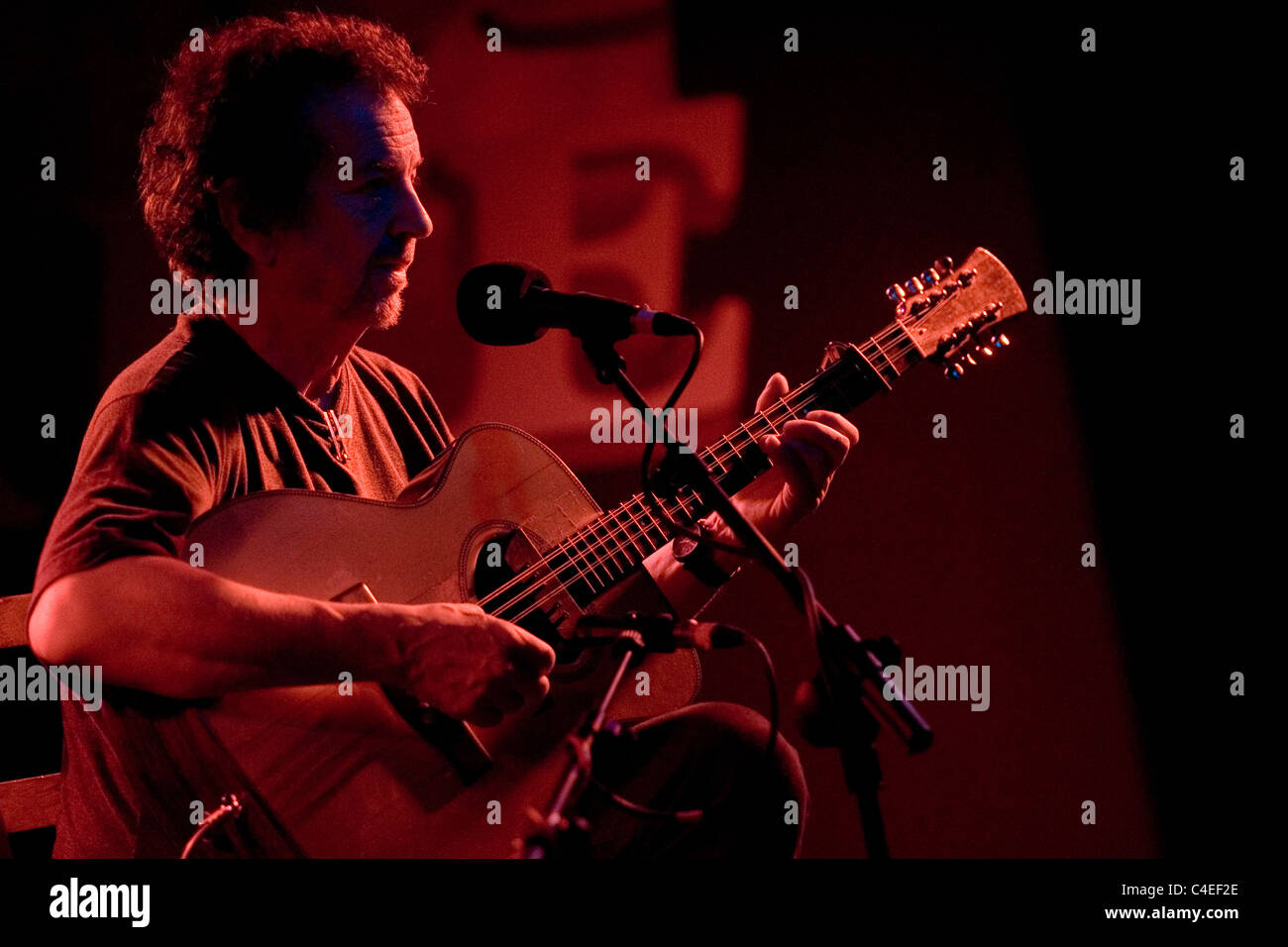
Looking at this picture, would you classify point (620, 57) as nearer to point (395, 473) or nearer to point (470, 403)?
point (470, 403)

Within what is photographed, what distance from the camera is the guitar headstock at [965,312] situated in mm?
2148

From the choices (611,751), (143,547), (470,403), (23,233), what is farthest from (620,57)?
(611,751)

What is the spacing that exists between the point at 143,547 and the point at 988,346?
5.30 ft

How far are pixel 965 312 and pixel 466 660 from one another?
1196mm

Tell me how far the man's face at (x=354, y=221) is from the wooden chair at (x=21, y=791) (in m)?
0.87

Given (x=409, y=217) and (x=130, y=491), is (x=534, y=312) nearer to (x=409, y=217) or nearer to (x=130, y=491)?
(x=409, y=217)

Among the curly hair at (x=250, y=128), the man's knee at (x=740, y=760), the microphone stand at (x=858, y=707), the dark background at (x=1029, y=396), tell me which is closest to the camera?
the microphone stand at (x=858, y=707)

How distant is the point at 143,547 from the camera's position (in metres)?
1.77

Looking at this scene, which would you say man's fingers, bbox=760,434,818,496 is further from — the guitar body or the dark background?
the dark background

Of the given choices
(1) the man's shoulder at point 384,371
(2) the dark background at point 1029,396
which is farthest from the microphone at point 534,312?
(2) the dark background at point 1029,396

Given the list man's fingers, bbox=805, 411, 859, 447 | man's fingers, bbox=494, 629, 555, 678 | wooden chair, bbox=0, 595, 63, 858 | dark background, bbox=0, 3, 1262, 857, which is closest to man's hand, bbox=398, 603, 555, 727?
man's fingers, bbox=494, 629, 555, 678

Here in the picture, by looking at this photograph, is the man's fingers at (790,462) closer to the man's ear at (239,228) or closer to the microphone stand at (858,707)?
the microphone stand at (858,707)

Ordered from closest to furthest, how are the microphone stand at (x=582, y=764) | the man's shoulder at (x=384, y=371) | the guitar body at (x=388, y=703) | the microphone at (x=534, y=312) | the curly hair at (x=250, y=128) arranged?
the microphone stand at (x=582, y=764), the microphone at (x=534, y=312), the guitar body at (x=388, y=703), the curly hair at (x=250, y=128), the man's shoulder at (x=384, y=371)

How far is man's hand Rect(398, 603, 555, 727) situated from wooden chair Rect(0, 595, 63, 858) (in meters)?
0.95
